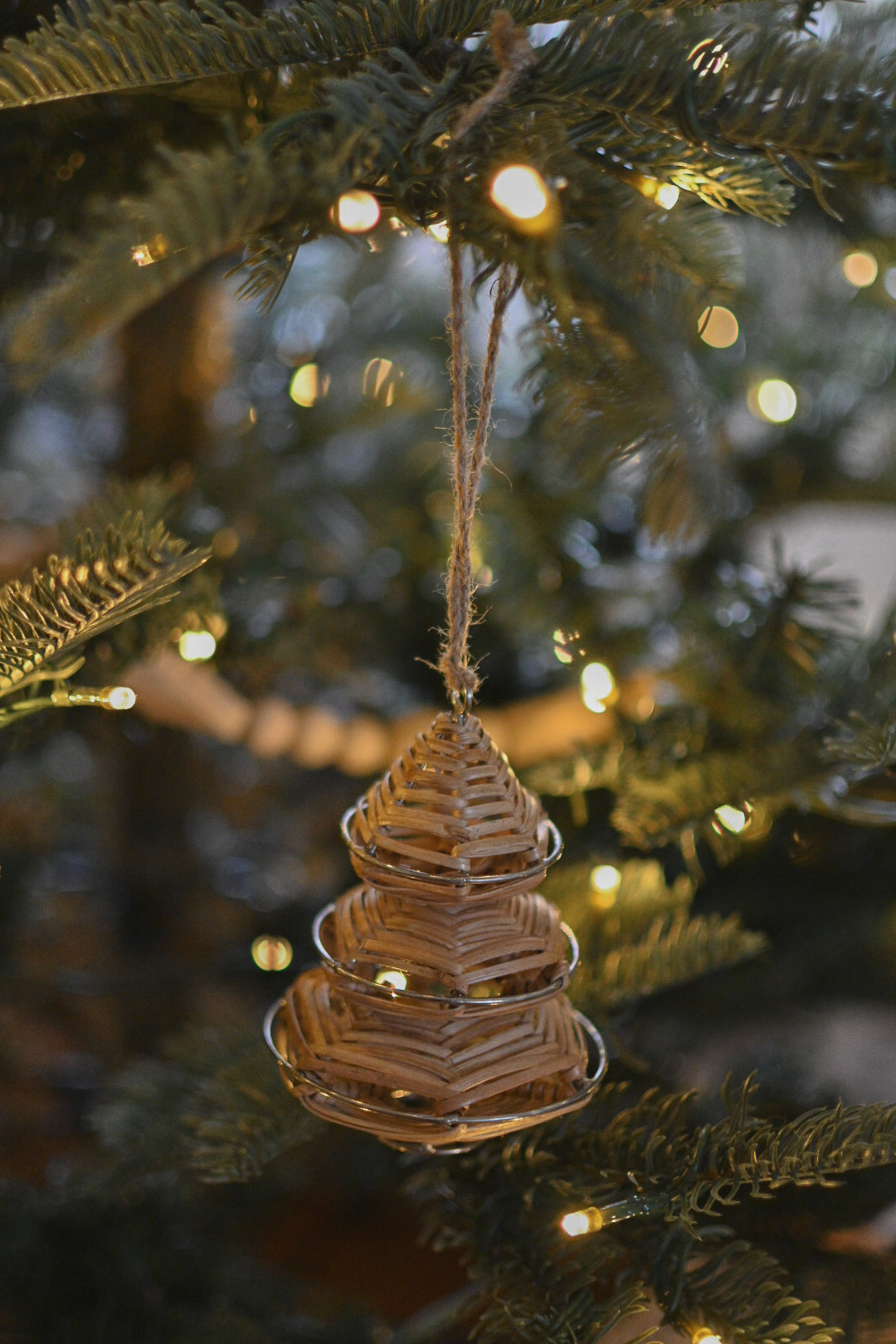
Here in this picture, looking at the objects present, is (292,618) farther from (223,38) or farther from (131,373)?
(223,38)

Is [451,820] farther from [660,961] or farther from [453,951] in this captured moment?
[660,961]

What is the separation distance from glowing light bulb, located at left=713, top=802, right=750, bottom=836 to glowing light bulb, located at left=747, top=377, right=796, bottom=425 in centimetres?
33

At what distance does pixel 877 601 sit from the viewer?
1.52 metres

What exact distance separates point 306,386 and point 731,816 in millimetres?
411

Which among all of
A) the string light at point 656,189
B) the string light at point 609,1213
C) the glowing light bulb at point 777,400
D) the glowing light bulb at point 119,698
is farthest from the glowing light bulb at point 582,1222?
the glowing light bulb at point 777,400

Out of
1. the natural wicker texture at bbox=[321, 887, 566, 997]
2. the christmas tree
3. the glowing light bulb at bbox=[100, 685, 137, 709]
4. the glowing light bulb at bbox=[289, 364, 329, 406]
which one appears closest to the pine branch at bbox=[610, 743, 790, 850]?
the christmas tree

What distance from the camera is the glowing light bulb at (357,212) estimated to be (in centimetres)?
29

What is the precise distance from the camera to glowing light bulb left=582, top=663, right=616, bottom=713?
536 mm

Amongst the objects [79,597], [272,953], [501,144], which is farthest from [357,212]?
[272,953]

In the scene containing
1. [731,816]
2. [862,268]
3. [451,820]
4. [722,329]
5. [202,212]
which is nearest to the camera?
[202,212]

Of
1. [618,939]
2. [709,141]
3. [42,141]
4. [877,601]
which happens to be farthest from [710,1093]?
[877,601]

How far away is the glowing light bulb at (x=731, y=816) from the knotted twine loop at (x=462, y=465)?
0.16 meters

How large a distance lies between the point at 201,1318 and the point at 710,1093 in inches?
11.4

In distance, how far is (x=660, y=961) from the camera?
0.48 meters
